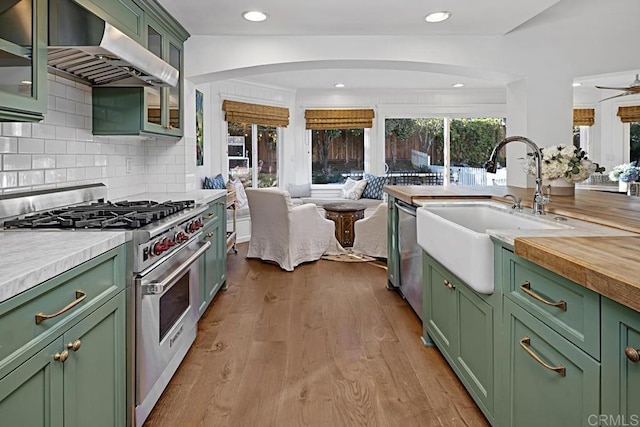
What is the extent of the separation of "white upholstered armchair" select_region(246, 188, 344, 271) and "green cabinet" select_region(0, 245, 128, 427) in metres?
3.16

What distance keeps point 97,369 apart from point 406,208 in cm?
236

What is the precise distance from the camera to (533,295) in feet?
4.79

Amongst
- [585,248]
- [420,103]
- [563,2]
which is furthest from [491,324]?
[420,103]

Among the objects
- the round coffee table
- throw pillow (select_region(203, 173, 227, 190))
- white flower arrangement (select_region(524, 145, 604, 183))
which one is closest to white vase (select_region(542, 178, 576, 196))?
white flower arrangement (select_region(524, 145, 604, 183))

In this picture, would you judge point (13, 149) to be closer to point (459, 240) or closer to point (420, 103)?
point (459, 240)

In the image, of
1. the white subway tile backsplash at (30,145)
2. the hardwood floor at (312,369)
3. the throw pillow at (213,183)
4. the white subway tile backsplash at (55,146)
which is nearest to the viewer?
the hardwood floor at (312,369)

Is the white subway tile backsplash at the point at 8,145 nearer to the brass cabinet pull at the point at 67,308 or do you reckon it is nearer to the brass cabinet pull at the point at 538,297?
the brass cabinet pull at the point at 67,308

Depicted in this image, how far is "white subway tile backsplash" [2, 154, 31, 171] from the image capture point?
2096 millimetres

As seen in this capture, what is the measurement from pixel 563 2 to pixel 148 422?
150 inches

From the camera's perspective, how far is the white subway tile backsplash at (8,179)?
2.08 metres

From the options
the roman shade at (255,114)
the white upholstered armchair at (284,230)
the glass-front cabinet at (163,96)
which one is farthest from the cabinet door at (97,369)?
the roman shade at (255,114)

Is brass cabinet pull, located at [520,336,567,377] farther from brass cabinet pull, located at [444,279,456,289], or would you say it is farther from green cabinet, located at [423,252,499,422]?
brass cabinet pull, located at [444,279,456,289]

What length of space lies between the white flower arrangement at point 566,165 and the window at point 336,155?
16.8ft

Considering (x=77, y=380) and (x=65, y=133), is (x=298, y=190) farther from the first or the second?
(x=77, y=380)
